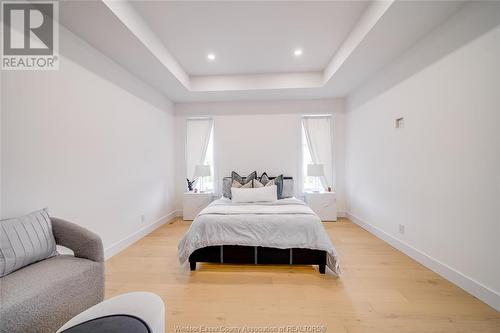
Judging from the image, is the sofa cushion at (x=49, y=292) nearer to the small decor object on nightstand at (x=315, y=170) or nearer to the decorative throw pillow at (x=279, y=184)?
the decorative throw pillow at (x=279, y=184)

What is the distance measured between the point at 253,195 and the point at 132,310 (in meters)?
2.49

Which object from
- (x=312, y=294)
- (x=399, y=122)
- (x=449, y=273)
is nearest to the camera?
(x=312, y=294)

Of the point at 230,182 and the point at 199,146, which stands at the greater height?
the point at 199,146

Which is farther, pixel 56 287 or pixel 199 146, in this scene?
pixel 199 146

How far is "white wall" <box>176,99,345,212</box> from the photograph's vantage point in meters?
4.58

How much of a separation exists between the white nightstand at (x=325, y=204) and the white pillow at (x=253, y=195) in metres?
1.17

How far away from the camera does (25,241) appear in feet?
4.74

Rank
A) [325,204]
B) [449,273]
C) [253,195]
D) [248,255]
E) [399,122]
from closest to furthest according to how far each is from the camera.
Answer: [449,273] < [248,255] < [399,122] < [253,195] < [325,204]

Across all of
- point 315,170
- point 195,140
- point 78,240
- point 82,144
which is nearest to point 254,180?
point 315,170

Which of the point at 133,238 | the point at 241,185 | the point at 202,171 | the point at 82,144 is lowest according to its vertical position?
the point at 133,238

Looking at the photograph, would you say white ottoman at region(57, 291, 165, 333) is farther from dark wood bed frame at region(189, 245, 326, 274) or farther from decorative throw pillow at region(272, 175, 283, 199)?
decorative throw pillow at region(272, 175, 283, 199)

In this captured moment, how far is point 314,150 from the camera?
4602 mm

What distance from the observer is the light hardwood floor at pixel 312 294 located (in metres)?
1.59

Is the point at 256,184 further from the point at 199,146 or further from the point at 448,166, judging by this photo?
the point at 448,166
